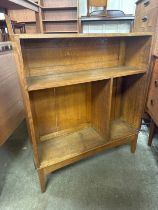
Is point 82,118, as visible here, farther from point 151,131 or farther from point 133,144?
point 151,131

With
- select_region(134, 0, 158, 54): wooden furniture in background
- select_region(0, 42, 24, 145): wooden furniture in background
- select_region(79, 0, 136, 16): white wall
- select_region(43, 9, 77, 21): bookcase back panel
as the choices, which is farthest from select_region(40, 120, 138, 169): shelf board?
select_region(79, 0, 136, 16): white wall

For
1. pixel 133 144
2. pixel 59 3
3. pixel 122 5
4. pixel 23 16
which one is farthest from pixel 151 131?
pixel 23 16

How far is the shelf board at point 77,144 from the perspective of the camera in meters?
1.17

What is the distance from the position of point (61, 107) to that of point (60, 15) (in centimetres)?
355

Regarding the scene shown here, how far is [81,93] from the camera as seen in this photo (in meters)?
1.37

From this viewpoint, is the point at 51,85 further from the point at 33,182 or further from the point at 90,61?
the point at 33,182

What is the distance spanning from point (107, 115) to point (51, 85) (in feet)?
1.81

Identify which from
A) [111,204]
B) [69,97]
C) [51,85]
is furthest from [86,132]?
[51,85]

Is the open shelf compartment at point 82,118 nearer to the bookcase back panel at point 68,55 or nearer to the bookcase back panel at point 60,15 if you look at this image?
the bookcase back panel at point 68,55

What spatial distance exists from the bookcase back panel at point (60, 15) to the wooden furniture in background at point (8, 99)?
2.73 m

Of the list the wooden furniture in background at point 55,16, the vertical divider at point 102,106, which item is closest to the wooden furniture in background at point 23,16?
the wooden furniture in background at point 55,16

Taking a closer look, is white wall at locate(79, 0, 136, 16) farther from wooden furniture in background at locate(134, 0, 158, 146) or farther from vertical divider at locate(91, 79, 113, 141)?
vertical divider at locate(91, 79, 113, 141)

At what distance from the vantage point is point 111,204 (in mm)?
1119

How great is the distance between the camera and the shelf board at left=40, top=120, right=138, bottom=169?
1167 millimetres
